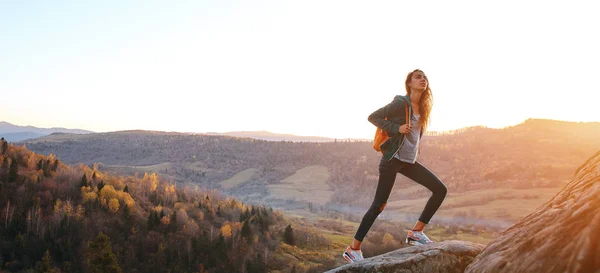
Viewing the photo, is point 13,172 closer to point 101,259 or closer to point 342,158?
point 101,259

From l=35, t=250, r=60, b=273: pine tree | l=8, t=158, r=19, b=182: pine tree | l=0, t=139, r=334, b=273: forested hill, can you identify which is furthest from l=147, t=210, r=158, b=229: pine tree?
l=8, t=158, r=19, b=182: pine tree

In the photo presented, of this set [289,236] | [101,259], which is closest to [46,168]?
[101,259]

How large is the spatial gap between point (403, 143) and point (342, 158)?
3670 inches

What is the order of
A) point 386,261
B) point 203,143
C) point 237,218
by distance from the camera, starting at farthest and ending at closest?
point 203,143 < point 237,218 < point 386,261

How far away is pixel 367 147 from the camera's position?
4122 inches

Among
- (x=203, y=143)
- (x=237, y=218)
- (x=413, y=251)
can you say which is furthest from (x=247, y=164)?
(x=413, y=251)

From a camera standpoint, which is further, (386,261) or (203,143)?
(203,143)

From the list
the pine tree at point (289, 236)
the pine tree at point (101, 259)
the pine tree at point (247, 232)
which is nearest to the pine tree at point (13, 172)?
the pine tree at point (101, 259)

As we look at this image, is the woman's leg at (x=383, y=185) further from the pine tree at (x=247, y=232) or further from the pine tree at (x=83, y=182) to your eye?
the pine tree at (x=83, y=182)

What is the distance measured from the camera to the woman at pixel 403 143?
5.60m

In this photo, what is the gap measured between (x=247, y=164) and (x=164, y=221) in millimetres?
81271

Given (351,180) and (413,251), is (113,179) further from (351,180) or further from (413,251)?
(351,180)

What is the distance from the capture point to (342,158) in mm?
98250

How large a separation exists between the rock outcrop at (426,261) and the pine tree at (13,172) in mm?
23484
